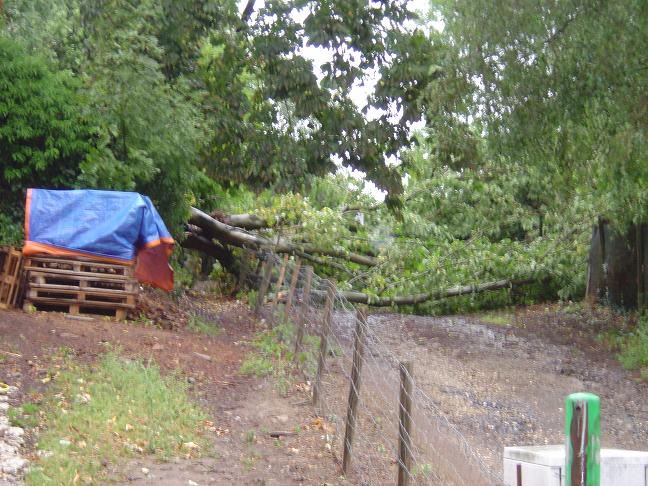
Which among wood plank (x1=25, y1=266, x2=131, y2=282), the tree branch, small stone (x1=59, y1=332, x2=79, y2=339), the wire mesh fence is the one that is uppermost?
the tree branch

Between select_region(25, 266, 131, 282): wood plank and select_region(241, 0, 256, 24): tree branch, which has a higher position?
select_region(241, 0, 256, 24): tree branch

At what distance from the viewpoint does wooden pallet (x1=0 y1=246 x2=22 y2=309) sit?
1235 cm

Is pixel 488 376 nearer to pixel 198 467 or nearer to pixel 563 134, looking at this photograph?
pixel 563 134

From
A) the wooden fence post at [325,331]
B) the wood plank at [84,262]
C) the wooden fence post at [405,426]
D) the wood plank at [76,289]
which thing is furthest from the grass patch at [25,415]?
the wood plank at [84,262]

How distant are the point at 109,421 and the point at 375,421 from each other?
242cm

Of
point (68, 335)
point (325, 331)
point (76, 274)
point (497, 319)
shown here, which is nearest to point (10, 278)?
point (76, 274)

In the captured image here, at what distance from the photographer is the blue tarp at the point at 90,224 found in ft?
40.9

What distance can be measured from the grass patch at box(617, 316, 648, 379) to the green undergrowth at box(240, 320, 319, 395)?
502 cm

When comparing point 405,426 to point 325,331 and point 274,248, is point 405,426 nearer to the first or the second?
point 325,331

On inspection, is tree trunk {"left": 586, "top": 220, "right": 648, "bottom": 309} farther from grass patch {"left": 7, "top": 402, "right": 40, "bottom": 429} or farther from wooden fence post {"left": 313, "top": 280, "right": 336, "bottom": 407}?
grass patch {"left": 7, "top": 402, "right": 40, "bottom": 429}

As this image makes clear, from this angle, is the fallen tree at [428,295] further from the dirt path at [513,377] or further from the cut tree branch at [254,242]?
the dirt path at [513,377]

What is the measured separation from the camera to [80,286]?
12406 mm

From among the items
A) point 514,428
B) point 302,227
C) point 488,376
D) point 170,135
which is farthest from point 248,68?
point 514,428

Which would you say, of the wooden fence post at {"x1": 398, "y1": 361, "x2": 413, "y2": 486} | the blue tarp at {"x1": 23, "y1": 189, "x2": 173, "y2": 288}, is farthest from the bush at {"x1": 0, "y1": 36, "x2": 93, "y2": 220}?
the wooden fence post at {"x1": 398, "y1": 361, "x2": 413, "y2": 486}
